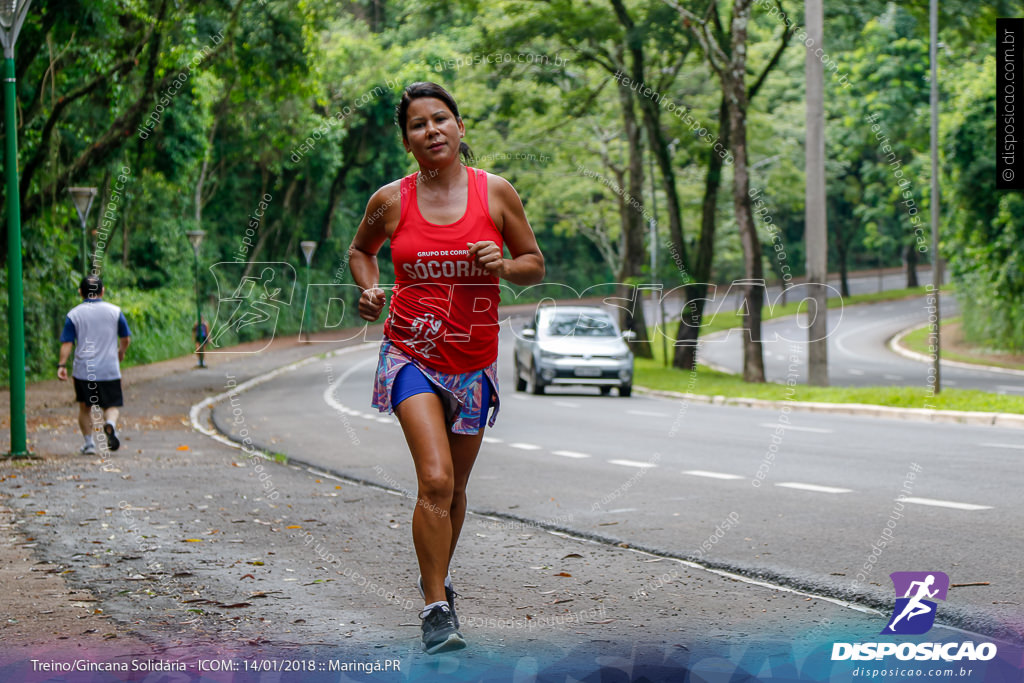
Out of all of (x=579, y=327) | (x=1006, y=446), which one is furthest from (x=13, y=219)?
(x=579, y=327)

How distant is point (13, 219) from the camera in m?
12.1

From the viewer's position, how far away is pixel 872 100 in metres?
46.3

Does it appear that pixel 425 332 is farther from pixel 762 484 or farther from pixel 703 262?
pixel 703 262

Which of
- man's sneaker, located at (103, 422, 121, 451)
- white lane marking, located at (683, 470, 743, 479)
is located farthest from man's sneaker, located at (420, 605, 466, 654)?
man's sneaker, located at (103, 422, 121, 451)

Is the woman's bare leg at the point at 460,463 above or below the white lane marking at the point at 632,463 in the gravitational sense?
above

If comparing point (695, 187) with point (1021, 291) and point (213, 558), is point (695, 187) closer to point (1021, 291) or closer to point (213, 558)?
point (1021, 291)

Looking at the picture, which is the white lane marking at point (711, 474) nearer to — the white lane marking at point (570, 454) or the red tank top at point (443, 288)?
the white lane marking at point (570, 454)

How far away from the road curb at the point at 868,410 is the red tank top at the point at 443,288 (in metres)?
12.3

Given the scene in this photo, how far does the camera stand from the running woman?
5.02m

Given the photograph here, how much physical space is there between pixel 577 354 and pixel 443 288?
742 inches

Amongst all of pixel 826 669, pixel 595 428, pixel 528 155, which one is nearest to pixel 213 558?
pixel 826 669

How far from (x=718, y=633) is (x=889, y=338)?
44274mm

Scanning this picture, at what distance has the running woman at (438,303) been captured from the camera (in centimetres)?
502

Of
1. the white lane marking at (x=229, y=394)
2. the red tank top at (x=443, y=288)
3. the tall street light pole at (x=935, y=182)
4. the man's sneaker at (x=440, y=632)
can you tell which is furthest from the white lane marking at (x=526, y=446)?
the man's sneaker at (x=440, y=632)
